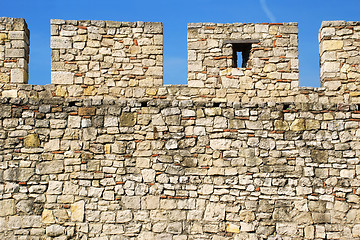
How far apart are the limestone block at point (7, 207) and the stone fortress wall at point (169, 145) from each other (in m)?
0.02

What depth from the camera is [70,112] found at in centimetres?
657

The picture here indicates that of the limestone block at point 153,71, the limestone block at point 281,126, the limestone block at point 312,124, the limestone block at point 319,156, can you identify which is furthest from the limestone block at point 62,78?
the limestone block at point 319,156

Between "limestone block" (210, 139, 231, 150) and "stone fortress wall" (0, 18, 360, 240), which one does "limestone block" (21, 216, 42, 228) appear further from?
"limestone block" (210, 139, 231, 150)

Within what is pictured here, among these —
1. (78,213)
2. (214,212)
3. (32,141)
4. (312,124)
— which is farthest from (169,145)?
(312,124)

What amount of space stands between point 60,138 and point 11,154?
2.71 ft

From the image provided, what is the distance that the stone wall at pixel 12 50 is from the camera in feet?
22.1

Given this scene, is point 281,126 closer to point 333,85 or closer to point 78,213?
point 333,85

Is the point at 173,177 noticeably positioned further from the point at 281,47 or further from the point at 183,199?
the point at 281,47

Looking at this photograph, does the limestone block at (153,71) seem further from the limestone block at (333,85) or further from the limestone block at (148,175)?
the limestone block at (333,85)

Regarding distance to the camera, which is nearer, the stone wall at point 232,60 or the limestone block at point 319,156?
the limestone block at point 319,156

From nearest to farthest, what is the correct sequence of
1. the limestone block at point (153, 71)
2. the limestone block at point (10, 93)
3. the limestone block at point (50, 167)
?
1. the limestone block at point (50, 167)
2. the limestone block at point (10, 93)
3. the limestone block at point (153, 71)

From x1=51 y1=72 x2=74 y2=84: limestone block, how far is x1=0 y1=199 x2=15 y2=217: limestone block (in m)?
2.08

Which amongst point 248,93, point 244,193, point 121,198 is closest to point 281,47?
point 248,93

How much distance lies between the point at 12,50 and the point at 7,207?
262cm
